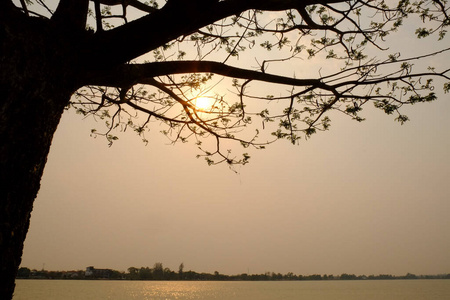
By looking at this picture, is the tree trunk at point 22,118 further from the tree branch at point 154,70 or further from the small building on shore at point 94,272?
the small building on shore at point 94,272

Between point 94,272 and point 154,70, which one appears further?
point 94,272

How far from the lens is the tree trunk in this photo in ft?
6.75

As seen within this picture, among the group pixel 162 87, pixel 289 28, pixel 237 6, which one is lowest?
pixel 237 6

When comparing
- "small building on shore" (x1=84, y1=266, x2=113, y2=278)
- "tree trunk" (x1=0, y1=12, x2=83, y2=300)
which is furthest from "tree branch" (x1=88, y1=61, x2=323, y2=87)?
"small building on shore" (x1=84, y1=266, x2=113, y2=278)

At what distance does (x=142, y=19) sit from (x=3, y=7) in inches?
41.4

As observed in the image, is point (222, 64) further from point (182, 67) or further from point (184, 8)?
point (184, 8)

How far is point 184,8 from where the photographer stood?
268 centimetres

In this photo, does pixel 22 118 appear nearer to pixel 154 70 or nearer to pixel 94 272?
pixel 154 70

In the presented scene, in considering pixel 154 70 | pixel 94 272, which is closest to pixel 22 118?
pixel 154 70

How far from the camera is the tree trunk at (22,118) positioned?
2.06 meters

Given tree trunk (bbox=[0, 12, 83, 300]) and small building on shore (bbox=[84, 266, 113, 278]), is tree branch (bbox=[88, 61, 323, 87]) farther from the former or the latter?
small building on shore (bbox=[84, 266, 113, 278])

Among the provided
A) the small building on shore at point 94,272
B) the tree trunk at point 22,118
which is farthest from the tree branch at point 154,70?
the small building on shore at point 94,272

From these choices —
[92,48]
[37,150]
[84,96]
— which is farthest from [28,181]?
[84,96]

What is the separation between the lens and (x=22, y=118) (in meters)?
2.20
